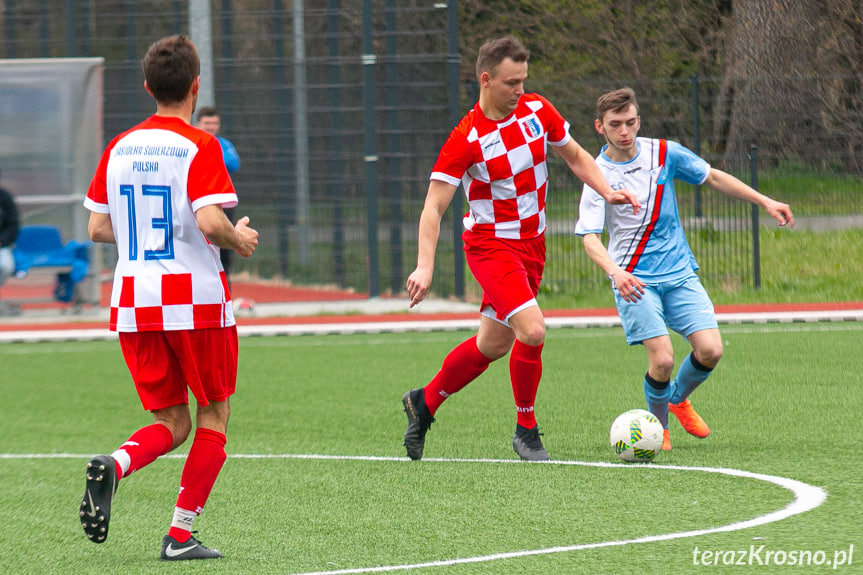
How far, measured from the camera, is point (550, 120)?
6.23 meters

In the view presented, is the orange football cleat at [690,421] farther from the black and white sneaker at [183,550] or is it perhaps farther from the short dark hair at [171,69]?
the short dark hair at [171,69]

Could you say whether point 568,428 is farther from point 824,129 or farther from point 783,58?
point 783,58

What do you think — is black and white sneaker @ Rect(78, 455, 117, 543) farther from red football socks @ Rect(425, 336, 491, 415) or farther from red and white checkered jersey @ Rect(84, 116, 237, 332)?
red football socks @ Rect(425, 336, 491, 415)

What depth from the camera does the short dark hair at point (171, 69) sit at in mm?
4445

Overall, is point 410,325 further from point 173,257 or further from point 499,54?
point 173,257

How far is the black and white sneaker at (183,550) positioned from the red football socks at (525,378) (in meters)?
2.16

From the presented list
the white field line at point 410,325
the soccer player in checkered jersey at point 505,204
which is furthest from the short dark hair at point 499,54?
the white field line at point 410,325

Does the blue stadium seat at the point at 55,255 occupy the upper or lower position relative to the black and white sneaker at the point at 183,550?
upper

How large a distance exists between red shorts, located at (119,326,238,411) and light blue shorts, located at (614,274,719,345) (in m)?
2.51

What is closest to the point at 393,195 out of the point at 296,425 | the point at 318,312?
the point at 318,312

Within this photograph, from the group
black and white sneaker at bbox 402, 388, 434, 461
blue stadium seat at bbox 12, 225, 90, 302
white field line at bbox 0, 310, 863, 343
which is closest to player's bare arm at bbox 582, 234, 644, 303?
black and white sneaker at bbox 402, 388, 434, 461

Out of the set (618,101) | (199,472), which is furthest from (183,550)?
(618,101)

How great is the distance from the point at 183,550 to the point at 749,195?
3484 millimetres

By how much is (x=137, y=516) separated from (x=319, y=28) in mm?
11045
